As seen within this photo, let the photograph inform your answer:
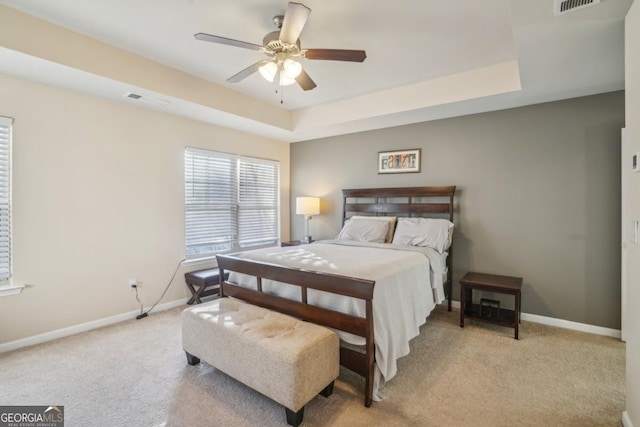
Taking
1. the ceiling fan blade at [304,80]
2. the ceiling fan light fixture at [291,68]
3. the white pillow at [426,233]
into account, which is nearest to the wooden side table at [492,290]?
the white pillow at [426,233]

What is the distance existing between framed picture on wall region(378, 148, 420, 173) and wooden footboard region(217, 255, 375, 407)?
264 cm

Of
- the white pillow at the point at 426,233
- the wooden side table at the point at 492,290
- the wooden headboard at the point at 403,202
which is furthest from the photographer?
the wooden headboard at the point at 403,202

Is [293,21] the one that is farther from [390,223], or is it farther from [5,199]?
[5,199]

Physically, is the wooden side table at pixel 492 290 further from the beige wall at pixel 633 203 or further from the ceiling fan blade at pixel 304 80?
the ceiling fan blade at pixel 304 80

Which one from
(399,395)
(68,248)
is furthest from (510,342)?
(68,248)

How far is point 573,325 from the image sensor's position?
125 inches

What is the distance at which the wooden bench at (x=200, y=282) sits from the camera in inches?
144

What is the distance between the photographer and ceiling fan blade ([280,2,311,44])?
1864 mm

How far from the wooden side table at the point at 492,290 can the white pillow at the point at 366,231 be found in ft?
3.59

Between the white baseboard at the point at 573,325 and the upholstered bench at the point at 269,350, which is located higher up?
the upholstered bench at the point at 269,350

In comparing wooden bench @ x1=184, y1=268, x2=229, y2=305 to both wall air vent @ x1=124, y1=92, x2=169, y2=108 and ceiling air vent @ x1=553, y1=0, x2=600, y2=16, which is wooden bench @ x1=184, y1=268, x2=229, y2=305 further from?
ceiling air vent @ x1=553, y1=0, x2=600, y2=16

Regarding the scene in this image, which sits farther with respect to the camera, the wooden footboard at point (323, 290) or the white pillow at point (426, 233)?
the white pillow at point (426, 233)

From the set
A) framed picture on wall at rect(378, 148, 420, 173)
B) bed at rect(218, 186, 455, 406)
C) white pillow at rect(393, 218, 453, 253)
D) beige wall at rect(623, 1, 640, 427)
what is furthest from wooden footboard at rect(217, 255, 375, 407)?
framed picture on wall at rect(378, 148, 420, 173)

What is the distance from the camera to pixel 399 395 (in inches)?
81.2
